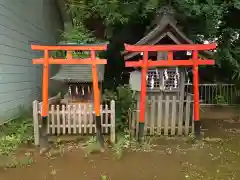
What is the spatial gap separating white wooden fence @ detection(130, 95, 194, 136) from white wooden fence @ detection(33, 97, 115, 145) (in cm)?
77

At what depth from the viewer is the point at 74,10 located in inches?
416

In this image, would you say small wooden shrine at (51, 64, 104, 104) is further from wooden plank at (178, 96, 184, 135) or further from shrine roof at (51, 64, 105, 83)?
wooden plank at (178, 96, 184, 135)

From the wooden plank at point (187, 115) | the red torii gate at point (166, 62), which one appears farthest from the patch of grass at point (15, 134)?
the wooden plank at point (187, 115)

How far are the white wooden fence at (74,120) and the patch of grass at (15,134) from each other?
0.56 metres

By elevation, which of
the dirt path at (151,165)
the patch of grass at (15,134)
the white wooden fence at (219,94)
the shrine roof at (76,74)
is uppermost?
the shrine roof at (76,74)

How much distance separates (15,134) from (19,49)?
3502 mm

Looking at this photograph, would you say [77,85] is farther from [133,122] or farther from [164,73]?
[164,73]

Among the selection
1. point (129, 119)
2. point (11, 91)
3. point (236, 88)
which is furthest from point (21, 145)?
point (236, 88)

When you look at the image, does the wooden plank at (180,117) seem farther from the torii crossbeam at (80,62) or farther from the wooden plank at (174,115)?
the torii crossbeam at (80,62)

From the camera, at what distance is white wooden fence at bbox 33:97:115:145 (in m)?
7.43

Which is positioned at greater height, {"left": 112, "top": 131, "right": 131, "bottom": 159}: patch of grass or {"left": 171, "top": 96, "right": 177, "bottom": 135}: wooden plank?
{"left": 171, "top": 96, "right": 177, "bottom": 135}: wooden plank

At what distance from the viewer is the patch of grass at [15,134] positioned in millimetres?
7007

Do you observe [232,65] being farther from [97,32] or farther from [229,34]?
[97,32]

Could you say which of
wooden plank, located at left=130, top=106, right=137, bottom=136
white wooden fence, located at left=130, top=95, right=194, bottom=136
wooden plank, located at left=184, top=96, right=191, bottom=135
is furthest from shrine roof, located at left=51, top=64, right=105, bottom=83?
wooden plank, located at left=184, top=96, right=191, bottom=135
